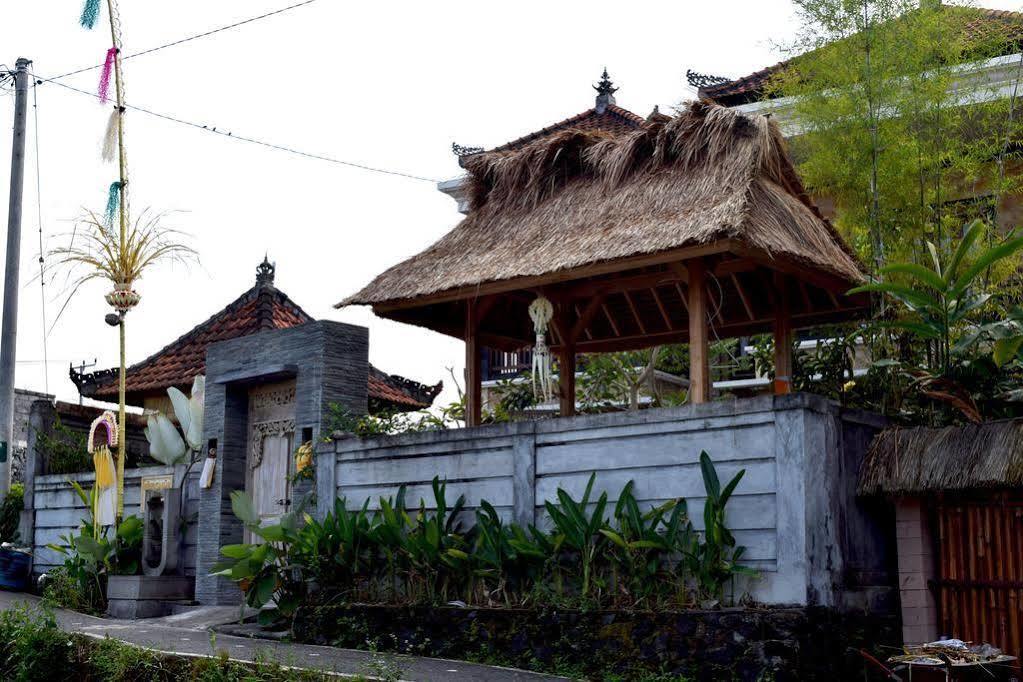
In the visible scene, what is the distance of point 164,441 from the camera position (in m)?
14.2

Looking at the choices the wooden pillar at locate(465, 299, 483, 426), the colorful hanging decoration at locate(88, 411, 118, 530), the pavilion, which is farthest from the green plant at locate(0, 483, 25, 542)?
the wooden pillar at locate(465, 299, 483, 426)

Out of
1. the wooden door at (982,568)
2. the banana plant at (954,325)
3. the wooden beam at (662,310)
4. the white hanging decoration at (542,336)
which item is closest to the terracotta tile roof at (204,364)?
the wooden beam at (662,310)

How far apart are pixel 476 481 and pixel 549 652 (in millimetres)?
1861

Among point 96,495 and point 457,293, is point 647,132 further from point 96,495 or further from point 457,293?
point 96,495

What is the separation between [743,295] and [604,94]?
395 inches

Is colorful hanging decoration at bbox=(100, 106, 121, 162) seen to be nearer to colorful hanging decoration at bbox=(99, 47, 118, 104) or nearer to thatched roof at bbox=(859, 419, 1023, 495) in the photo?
colorful hanging decoration at bbox=(99, 47, 118, 104)

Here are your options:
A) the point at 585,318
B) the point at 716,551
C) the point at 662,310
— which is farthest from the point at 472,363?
the point at 716,551

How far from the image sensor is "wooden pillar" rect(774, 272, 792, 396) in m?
11.3

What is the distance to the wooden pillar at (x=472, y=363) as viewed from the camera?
11797mm

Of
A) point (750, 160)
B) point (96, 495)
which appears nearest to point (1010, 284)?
point (750, 160)

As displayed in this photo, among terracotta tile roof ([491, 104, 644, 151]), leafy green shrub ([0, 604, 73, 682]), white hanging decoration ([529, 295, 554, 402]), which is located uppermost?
terracotta tile roof ([491, 104, 644, 151])

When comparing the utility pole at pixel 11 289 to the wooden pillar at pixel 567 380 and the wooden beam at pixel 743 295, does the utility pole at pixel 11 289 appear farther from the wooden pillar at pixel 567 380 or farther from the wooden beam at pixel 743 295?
the wooden beam at pixel 743 295

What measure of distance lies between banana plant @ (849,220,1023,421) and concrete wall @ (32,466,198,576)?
8159 mm

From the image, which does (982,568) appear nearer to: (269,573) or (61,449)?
(269,573)
